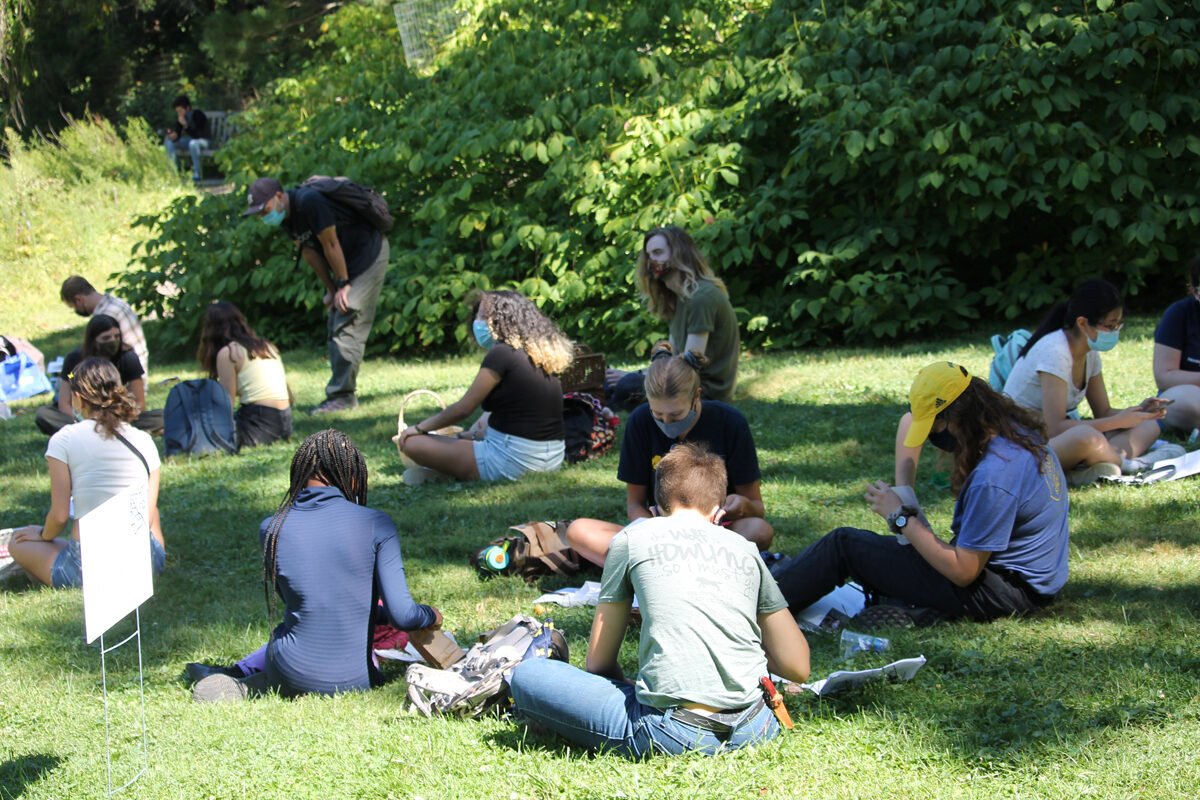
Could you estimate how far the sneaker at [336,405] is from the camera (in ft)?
30.2

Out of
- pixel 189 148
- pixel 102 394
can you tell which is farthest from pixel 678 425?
pixel 189 148

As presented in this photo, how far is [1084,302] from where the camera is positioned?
558 cm

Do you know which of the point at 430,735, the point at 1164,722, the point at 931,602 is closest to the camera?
the point at 1164,722

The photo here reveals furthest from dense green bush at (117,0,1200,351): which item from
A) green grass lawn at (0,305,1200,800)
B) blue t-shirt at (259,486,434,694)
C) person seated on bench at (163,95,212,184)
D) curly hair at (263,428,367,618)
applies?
person seated on bench at (163,95,212,184)

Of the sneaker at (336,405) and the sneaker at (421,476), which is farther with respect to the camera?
the sneaker at (336,405)

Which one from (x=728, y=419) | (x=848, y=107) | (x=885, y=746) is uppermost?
(x=848, y=107)

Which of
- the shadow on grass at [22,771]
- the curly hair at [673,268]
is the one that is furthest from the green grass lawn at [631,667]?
the curly hair at [673,268]

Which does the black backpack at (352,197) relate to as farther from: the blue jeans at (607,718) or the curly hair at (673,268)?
the blue jeans at (607,718)

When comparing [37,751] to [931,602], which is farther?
[931,602]

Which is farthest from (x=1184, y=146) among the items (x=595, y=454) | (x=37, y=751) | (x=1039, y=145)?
(x=37, y=751)

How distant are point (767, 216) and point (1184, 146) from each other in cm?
368

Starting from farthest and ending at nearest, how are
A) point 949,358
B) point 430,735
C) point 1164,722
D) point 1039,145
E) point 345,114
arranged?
point 345,114 < point 1039,145 < point 949,358 < point 430,735 < point 1164,722

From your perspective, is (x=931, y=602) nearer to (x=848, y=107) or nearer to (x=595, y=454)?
(x=595, y=454)

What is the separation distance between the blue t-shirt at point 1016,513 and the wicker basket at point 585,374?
4119 millimetres
